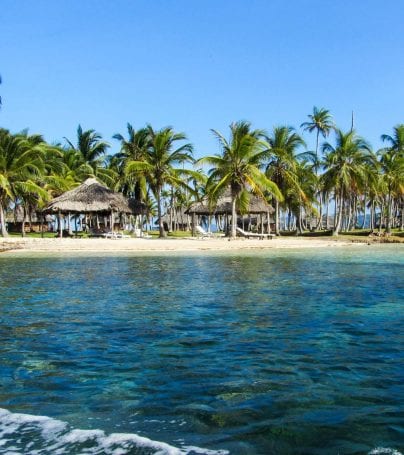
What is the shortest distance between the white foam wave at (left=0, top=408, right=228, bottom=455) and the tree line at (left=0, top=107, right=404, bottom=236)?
83.1 feet

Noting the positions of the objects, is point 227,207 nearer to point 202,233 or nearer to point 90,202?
point 202,233

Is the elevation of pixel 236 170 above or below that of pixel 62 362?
above

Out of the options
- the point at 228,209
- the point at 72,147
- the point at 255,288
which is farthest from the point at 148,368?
the point at 72,147

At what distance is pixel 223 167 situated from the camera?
1167 inches

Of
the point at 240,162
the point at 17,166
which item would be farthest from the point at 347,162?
the point at 17,166

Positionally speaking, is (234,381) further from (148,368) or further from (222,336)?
(222,336)

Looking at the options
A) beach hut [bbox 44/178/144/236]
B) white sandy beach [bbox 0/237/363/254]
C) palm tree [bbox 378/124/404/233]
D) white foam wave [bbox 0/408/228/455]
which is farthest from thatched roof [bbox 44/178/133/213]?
white foam wave [bbox 0/408/228/455]

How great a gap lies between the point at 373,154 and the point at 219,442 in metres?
37.6

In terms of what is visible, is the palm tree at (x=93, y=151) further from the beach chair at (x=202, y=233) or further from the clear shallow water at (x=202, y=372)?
the clear shallow water at (x=202, y=372)

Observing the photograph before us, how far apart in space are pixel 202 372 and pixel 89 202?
28.6 metres

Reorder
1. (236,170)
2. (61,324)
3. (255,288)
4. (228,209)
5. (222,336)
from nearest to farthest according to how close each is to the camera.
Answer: (222,336) < (61,324) < (255,288) < (236,170) < (228,209)

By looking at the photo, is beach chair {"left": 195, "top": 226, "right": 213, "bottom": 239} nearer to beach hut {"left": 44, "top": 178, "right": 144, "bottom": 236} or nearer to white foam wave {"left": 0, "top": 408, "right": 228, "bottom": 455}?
beach hut {"left": 44, "top": 178, "right": 144, "bottom": 236}

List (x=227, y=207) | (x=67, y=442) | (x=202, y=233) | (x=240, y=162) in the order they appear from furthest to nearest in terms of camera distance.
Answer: (x=227, y=207)
(x=202, y=233)
(x=240, y=162)
(x=67, y=442)

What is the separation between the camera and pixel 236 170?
29391 mm
